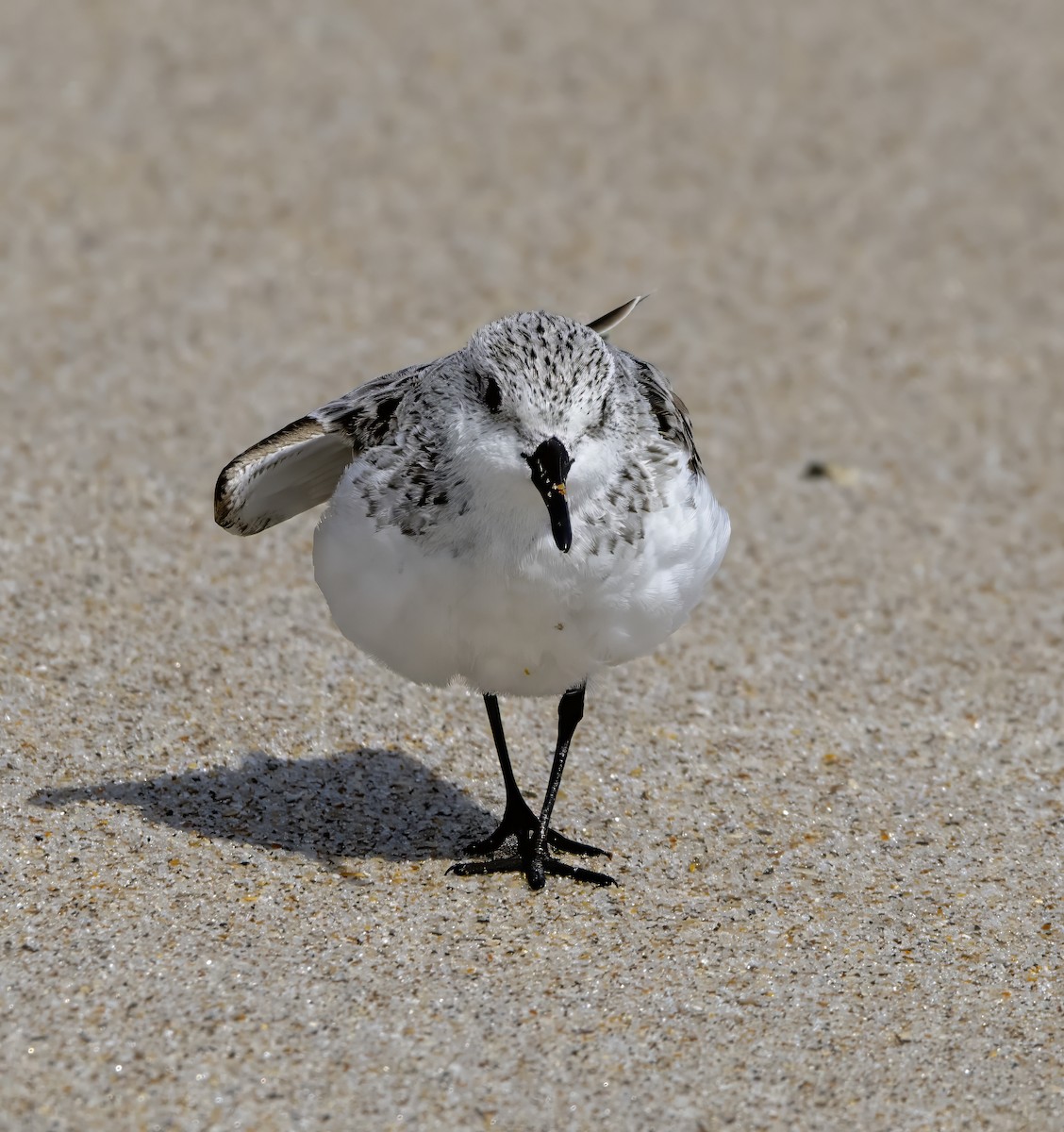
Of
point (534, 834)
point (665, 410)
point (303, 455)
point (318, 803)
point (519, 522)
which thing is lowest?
point (318, 803)

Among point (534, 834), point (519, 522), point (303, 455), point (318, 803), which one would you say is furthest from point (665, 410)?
point (318, 803)

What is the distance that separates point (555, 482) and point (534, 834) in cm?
135

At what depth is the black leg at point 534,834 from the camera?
4836mm

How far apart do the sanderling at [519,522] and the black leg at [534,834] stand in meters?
0.34

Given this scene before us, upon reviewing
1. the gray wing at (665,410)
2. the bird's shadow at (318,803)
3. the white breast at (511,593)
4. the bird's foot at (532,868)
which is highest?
the gray wing at (665,410)

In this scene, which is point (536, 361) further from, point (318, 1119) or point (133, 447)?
point (133, 447)

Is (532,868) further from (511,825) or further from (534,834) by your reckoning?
(511,825)

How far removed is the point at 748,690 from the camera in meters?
6.04

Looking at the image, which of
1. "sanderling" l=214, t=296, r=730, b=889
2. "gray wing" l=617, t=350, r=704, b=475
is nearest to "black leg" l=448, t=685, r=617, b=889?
"sanderling" l=214, t=296, r=730, b=889

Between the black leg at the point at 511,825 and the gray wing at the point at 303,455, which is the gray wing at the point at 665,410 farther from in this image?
the black leg at the point at 511,825

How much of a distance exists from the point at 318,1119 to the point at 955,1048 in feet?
5.15

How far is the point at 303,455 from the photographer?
5051 millimetres

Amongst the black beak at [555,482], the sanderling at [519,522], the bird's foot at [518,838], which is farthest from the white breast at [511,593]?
the bird's foot at [518,838]

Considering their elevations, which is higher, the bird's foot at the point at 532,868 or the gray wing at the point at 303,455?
the gray wing at the point at 303,455
